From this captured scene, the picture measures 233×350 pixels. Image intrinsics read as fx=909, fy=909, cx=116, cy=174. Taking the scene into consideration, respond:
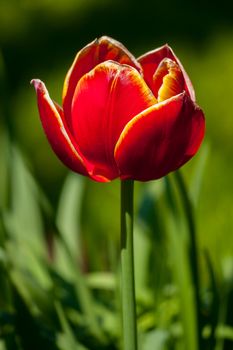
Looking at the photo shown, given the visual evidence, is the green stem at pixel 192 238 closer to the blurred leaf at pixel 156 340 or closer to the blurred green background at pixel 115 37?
the blurred leaf at pixel 156 340

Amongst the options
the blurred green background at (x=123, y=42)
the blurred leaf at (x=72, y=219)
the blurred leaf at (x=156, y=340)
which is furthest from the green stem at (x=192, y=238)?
the blurred green background at (x=123, y=42)

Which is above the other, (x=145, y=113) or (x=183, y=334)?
(x=145, y=113)

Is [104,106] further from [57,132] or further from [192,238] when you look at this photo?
[192,238]

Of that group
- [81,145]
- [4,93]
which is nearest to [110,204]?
[4,93]

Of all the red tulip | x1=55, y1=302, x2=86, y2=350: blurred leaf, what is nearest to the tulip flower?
the red tulip

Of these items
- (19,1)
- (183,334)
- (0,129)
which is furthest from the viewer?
(19,1)

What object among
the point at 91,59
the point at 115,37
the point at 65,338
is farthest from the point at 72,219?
the point at 115,37

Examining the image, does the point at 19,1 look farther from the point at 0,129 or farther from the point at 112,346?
Result: the point at 112,346
